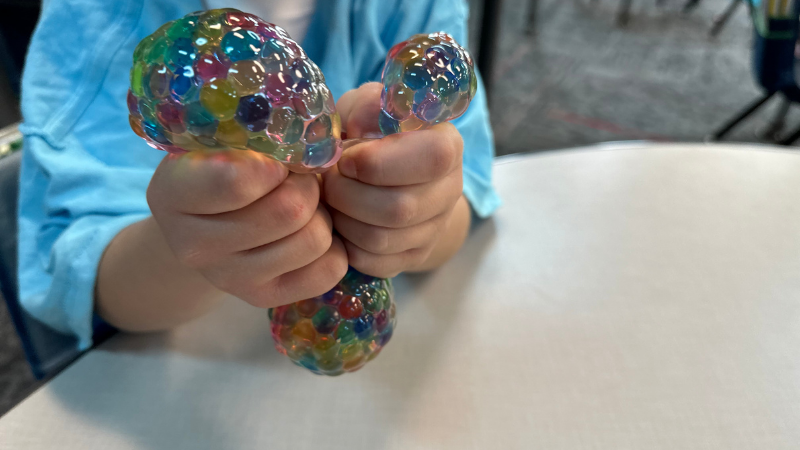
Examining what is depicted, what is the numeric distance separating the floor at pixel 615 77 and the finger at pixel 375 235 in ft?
3.72

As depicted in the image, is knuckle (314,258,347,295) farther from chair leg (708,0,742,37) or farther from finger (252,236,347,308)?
chair leg (708,0,742,37)

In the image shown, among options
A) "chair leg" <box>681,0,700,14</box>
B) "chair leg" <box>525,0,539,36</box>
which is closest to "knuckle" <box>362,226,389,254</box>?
"chair leg" <box>525,0,539,36</box>

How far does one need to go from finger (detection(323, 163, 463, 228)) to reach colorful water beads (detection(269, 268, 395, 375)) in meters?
0.04

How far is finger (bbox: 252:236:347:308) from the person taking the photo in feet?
0.81

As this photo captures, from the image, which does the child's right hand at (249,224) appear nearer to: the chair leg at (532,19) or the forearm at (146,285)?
the forearm at (146,285)

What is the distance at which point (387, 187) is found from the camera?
0.80ft

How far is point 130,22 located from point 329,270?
264 mm

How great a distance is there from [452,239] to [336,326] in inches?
6.1

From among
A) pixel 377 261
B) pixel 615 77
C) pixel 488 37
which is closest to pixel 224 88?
pixel 377 261

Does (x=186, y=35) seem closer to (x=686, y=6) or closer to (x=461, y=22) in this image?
(x=461, y=22)

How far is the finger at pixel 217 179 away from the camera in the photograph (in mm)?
198

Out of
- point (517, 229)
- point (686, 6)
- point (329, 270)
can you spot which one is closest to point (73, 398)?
point (329, 270)

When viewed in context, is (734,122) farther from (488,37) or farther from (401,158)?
(401,158)

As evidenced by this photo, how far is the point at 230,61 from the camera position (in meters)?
0.18
